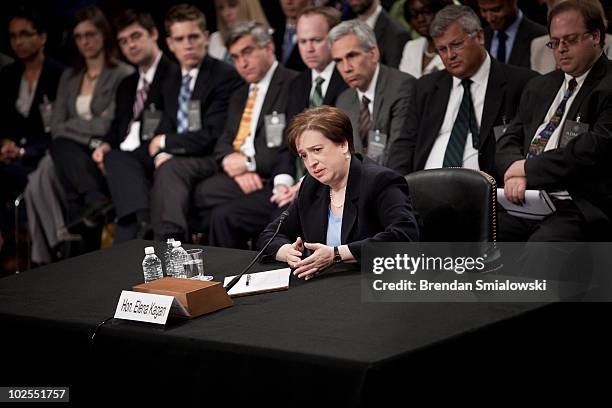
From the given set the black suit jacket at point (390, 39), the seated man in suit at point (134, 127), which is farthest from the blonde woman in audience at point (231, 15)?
the black suit jacket at point (390, 39)

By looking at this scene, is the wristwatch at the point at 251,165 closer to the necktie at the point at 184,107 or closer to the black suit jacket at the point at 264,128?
the black suit jacket at the point at 264,128

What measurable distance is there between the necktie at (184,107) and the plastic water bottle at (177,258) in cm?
272

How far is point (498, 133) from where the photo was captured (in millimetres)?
4789

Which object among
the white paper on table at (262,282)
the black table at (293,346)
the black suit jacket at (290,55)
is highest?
the black suit jacket at (290,55)

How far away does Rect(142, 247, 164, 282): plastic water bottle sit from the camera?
347 centimetres

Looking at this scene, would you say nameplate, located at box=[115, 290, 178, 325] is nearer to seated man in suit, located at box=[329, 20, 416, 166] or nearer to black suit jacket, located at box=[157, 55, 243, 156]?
seated man in suit, located at box=[329, 20, 416, 166]

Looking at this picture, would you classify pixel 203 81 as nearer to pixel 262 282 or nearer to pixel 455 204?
pixel 455 204

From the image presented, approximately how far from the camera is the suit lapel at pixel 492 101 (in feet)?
15.9

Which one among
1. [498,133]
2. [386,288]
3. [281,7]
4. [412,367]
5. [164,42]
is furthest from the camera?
[164,42]

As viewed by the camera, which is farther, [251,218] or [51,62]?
[51,62]

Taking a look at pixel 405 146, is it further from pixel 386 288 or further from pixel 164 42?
pixel 164 42

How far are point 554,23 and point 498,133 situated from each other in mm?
635

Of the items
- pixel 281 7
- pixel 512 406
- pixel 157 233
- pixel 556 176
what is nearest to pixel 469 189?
pixel 556 176

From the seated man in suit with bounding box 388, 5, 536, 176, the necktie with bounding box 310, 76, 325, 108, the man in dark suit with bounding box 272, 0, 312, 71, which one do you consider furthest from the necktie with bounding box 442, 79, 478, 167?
the man in dark suit with bounding box 272, 0, 312, 71
